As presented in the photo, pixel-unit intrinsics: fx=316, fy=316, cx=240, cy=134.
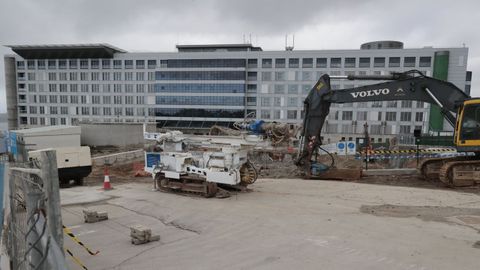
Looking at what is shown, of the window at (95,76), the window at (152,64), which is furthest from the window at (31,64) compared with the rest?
the window at (152,64)

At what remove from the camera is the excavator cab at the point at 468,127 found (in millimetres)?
11281

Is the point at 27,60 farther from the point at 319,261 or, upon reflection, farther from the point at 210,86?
the point at 319,261

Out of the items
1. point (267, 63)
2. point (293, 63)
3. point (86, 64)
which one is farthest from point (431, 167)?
point (86, 64)

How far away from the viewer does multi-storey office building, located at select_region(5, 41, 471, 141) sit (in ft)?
171

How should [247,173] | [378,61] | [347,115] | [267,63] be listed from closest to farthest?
1. [247,173]
2. [378,61]
3. [347,115]
4. [267,63]

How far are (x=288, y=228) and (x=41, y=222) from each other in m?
5.44

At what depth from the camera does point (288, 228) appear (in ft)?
24.5

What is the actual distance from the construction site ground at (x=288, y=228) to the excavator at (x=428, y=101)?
0.93 metres

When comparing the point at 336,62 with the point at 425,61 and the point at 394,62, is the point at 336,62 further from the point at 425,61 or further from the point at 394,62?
the point at 425,61

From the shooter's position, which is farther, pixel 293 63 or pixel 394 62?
pixel 293 63

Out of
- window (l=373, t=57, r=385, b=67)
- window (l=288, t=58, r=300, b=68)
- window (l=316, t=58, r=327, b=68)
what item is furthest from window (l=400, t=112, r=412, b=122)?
window (l=288, t=58, r=300, b=68)

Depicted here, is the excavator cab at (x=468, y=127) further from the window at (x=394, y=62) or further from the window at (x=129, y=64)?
the window at (x=129, y=64)

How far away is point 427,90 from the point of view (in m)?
12.5

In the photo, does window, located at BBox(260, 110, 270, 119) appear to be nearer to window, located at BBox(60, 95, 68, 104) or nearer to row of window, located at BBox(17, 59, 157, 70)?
row of window, located at BBox(17, 59, 157, 70)
